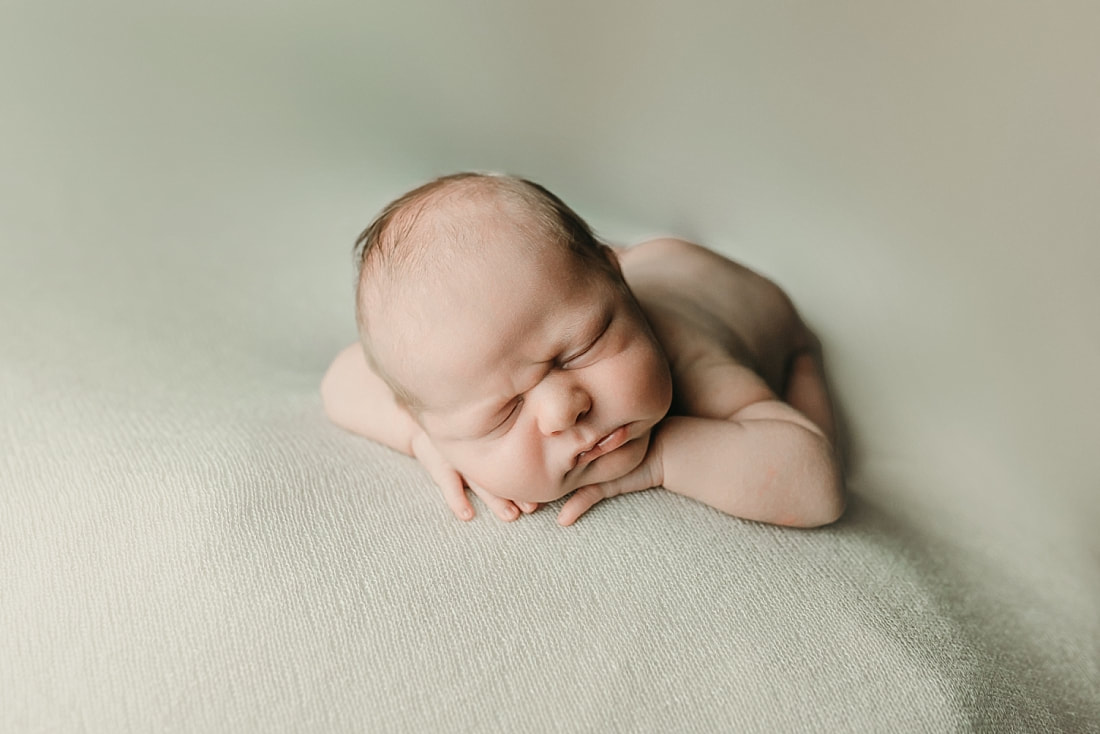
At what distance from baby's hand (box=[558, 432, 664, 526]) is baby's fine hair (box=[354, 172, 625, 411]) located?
0.17 metres

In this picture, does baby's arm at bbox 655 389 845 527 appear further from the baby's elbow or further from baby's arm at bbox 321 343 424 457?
baby's arm at bbox 321 343 424 457

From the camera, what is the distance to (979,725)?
2.56ft

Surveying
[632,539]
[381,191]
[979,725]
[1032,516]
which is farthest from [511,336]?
[381,191]

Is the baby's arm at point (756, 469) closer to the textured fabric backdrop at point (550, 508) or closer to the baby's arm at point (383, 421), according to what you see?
the textured fabric backdrop at point (550, 508)

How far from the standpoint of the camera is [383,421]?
1.00 metres

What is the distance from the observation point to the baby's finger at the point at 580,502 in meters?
0.89

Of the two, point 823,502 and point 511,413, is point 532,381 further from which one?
point 823,502

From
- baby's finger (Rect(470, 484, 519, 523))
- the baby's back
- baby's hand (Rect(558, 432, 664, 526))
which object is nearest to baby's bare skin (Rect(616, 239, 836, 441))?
the baby's back

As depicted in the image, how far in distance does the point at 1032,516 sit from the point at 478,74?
1.14 metres

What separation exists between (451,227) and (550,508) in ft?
0.90

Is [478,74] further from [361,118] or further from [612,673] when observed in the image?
[612,673]

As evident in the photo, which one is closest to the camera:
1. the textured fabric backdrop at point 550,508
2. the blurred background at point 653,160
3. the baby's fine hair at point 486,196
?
the textured fabric backdrop at point 550,508

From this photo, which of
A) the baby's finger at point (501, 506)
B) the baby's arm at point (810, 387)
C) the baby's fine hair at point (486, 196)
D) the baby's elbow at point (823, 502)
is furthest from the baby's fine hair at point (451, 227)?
the baby's arm at point (810, 387)

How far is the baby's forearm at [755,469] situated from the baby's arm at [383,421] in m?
0.16
